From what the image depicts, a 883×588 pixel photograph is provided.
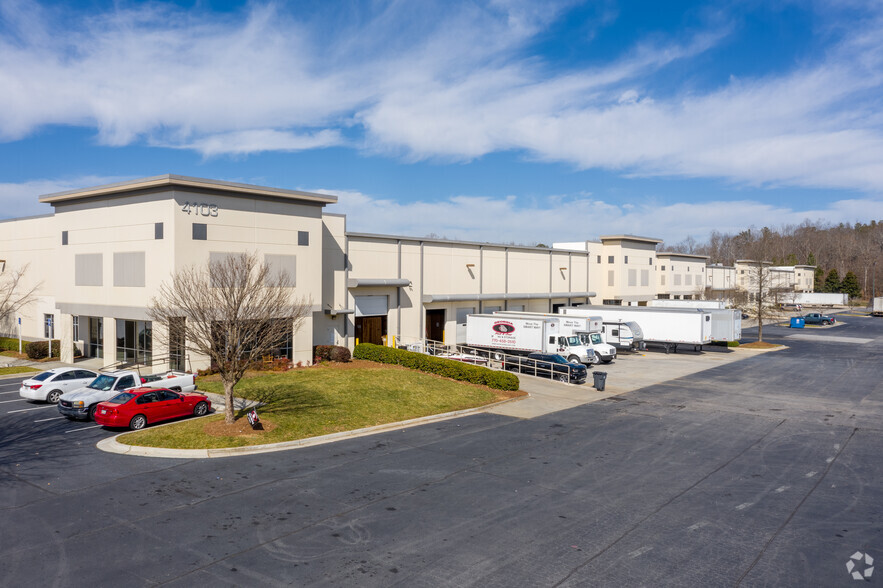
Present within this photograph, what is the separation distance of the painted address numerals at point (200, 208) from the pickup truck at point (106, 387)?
8529 millimetres

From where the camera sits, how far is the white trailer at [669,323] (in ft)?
154

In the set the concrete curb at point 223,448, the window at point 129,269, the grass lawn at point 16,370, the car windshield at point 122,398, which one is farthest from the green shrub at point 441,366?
the grass lawn at point 16,370

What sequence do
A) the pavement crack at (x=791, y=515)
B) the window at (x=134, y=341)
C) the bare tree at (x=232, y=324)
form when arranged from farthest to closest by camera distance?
the window at (x=134, y=341), the bare tree at (x=232, y=324), the pavement crack at (x=791, y=515)

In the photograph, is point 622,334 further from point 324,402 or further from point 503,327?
point 324,402

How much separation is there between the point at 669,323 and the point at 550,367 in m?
18.7

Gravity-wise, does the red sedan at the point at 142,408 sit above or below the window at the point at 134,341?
below

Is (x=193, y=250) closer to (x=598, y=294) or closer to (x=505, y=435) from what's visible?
(x=505, y=435)

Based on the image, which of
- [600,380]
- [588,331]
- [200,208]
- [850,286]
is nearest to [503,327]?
[588,331]

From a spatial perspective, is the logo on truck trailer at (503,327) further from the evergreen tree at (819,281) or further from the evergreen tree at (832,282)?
the evergreen tree at (819,281)

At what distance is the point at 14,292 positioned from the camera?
138 ft

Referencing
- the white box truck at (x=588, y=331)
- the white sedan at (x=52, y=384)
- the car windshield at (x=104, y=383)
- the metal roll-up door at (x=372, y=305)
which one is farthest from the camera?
the metal roll-up door at (x=372, y=305)

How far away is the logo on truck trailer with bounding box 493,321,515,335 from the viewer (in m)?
39.7

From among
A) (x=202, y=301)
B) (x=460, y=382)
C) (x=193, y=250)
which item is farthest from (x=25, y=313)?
(x=460, y=382)

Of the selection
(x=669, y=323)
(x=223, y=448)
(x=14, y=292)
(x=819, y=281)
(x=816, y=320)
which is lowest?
(x=223, y=448)
